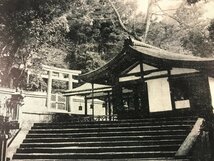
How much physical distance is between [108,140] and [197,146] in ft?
12.8

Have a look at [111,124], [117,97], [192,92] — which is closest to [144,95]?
[117,97]

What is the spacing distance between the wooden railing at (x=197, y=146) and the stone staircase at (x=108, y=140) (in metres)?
0.73

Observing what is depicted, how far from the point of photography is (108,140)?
Result: 13086 mm

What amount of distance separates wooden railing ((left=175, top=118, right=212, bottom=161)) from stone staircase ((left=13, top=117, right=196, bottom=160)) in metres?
0.73

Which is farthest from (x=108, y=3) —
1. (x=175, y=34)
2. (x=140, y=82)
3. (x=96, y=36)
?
(x=140, y=82)

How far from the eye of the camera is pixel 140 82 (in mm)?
17266

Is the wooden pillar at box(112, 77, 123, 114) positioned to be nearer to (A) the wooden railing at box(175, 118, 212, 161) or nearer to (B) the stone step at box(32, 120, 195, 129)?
(B) the stone step at box(32, 120, 195, 129)

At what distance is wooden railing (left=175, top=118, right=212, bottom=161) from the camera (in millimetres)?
10250

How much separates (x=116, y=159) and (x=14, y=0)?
364 inches

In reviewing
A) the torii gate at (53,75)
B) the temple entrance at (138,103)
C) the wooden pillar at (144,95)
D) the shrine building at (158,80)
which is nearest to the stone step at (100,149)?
the shrine building at (158,80)

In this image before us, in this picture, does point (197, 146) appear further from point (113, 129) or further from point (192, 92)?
point (192, 92)

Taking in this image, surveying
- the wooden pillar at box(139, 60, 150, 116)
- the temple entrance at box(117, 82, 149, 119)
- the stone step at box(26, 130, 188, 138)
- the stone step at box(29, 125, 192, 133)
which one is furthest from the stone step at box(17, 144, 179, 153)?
the wooden pillar at box(139, 60, 150, 116)

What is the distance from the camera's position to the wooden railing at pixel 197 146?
10.2 meters

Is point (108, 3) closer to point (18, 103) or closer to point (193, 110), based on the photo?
point (193, 110)
